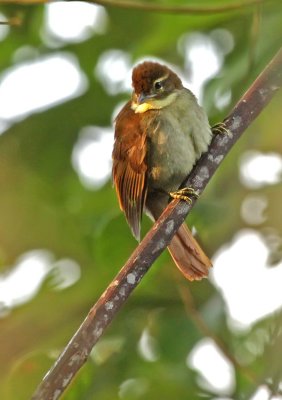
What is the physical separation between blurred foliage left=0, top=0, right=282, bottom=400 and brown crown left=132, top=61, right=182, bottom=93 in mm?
114

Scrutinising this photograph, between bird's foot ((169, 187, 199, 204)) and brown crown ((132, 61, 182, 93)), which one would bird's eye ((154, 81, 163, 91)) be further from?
bird's foot ((169, 187, 199, 204))

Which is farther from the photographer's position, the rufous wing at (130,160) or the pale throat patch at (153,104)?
the pale throat patch at (153,104)

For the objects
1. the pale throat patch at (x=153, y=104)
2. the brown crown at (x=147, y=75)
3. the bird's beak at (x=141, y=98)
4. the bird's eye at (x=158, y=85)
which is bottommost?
the pale throat patch at (x=153, y=104)

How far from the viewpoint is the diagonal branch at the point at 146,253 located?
318cm

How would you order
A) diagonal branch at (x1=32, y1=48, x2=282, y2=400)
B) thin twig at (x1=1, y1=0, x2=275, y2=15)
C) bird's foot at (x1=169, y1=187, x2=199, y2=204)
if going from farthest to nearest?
thin twig at (x1=1, y1=0, x2=275, y2=15)
bird's foot at (x1=169, y1=187, x2=199, y2=204)
diagonal branch at (x1=32, y1=48, x2=282, y2=400)

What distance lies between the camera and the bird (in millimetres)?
4965

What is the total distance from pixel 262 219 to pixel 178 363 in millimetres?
858

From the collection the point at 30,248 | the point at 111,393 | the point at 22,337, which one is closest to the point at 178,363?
the point at 111,393

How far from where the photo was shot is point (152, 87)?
551 centimetres

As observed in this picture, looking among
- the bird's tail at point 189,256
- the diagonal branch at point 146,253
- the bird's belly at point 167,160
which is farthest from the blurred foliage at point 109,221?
the diagonal branch at point 146,253

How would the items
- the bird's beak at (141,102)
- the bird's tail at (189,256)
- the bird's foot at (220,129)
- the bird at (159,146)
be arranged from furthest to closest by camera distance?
the bird's beak at (141,102)
the bird at (159,146)
the bird's tail at (189,256)
the bird's foot at (220,129)

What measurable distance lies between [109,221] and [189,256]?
0.43m

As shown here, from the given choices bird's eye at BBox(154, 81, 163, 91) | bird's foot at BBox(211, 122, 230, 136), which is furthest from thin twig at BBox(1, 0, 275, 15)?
bird's eye at BBox(154, 81, 163, 91)

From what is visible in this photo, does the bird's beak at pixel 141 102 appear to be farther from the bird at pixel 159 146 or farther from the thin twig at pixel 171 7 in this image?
the thin twig at pixel 171 7
